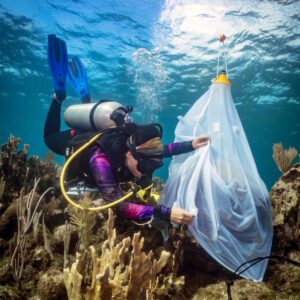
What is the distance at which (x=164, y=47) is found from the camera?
15789mm

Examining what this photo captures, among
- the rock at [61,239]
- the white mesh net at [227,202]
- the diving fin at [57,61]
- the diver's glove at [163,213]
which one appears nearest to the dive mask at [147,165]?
the white mesh net at [227,202]

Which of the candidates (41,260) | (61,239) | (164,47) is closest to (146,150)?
(61,239)

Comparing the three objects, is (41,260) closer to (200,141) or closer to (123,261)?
(123,261)

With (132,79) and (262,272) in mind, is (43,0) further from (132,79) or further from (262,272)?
(262,272)

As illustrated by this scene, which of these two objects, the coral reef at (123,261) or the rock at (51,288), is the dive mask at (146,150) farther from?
the rock at (51,288)

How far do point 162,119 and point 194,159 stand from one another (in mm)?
29366

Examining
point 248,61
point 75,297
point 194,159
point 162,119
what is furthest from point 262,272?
point 162,119

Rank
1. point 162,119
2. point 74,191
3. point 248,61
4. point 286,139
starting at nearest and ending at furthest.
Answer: point 74,191
point 248,61
point 162,119
point 286,139

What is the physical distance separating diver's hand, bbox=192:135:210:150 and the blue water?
34.2ft

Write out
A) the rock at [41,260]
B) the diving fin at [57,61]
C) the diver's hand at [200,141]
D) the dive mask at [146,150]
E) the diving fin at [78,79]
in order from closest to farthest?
the dive mask at [146,150] → the rock at [41,260] → the diver's hand at [200,141] → the diving fin at [57,61] → the diving fin at [78,79]

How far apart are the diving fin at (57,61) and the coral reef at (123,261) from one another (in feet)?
8.75

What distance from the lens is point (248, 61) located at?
16.5 m

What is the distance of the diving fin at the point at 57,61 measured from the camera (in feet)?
18.3

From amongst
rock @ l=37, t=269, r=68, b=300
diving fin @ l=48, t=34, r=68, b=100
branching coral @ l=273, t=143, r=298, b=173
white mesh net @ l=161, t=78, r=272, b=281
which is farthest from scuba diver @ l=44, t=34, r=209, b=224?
branching coral @ l=273, t=143, r=298, b=173
